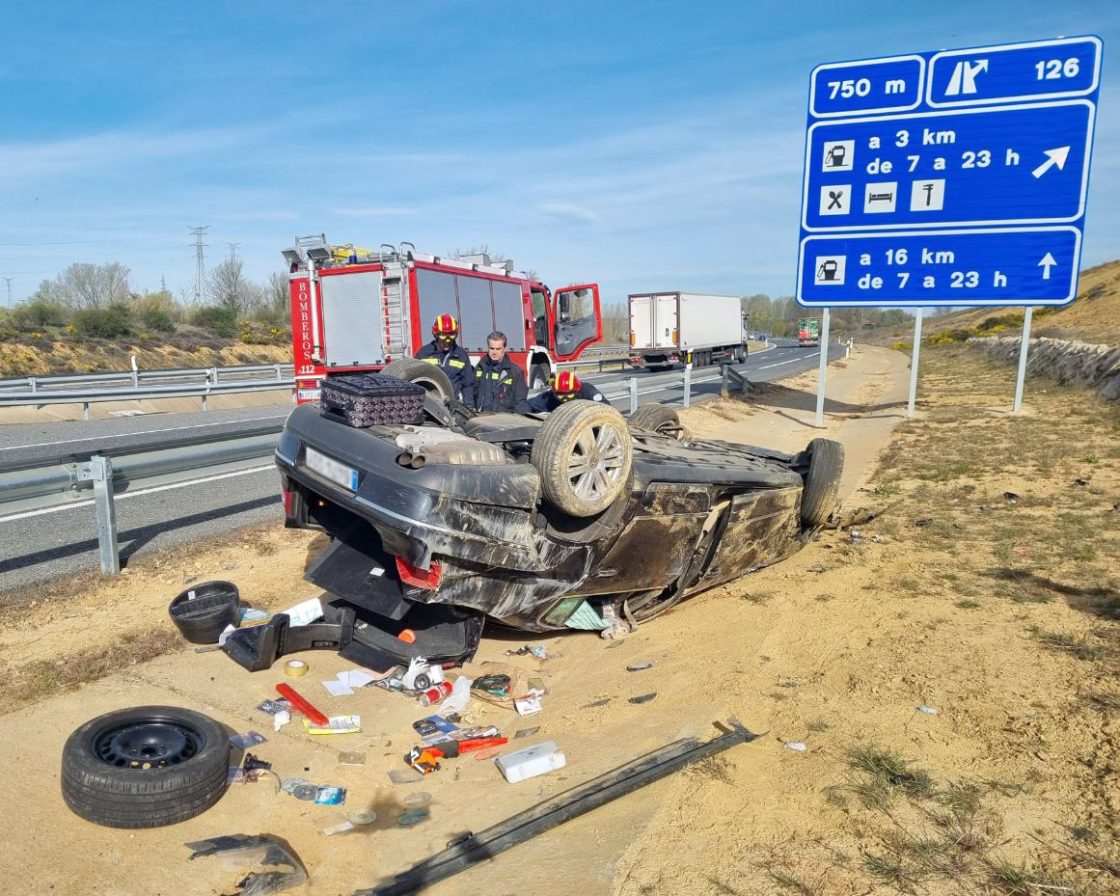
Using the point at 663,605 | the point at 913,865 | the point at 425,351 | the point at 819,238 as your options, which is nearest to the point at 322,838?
the point at 913,865

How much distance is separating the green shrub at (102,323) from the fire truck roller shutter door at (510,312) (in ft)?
91.5

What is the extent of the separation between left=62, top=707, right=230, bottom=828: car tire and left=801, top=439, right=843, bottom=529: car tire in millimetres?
4245

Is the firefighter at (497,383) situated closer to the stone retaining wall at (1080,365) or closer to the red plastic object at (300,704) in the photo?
the red plastic object at (300,704)

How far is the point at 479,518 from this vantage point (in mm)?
Result: 3684

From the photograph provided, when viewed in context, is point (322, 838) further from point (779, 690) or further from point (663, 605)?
point (663, 605)

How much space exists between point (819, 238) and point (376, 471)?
12.7m

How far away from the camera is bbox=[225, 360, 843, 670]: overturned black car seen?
368 cm

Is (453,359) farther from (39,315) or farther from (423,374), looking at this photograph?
(39,315)

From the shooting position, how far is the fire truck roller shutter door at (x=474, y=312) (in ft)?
45.7

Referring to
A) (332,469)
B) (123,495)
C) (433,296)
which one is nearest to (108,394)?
(433,296)

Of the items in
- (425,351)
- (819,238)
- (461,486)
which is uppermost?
(819,238)

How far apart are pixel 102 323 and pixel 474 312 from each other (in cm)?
3005

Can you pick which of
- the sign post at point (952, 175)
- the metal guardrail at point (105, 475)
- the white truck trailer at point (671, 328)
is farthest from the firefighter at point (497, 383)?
the white truck trailer at point (671, 328)

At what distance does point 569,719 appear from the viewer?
3920 millimetres
